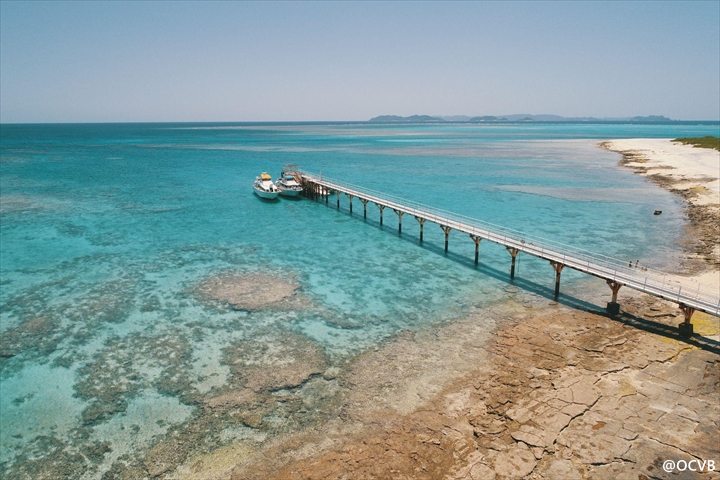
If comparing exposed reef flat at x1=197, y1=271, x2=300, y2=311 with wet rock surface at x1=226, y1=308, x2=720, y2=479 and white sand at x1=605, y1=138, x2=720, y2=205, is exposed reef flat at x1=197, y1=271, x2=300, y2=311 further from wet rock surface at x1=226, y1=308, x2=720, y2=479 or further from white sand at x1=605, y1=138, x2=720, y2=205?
white sand at x1=605, y1=138, x2=720, y2=205

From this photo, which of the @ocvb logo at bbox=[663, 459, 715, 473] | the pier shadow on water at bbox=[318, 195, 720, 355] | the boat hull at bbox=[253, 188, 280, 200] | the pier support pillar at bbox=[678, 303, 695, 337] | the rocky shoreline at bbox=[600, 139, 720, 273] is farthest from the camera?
the boat hull at bbox=[253, 188, 280, 200]

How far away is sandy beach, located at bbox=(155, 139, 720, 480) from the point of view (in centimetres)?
1312

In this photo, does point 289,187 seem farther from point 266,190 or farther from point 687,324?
point 687,324

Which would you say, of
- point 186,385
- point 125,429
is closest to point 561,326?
point 186,385

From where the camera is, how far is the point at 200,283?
28.2 meters

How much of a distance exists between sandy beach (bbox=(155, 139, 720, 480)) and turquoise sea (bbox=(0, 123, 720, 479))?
1.32m

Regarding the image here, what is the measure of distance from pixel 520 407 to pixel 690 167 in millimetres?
74980

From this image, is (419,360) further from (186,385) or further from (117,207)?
(117,207)

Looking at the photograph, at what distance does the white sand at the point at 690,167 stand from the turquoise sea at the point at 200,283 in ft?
11.6

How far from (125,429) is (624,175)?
78560 mm

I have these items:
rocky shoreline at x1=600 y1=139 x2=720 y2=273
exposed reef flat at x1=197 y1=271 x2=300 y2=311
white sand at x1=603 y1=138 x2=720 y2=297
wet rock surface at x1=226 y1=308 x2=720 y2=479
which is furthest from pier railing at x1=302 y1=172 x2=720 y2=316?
exposed reef flat at x1=197 y1=271 x2=300 y2=311

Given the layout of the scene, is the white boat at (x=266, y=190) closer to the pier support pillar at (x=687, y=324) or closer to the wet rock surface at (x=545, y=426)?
the wet rock surface at (x=545, y=426)

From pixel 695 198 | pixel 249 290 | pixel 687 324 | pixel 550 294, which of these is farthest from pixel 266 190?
pixel 695 198

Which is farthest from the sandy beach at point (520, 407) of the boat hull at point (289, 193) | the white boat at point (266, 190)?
Answer: the boat hull at point (289, 193)
